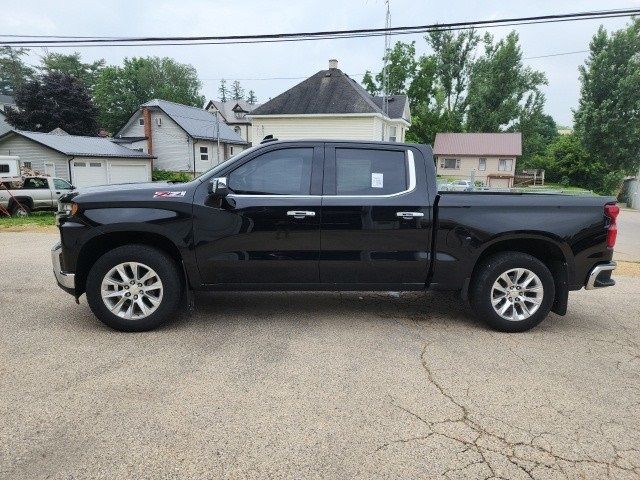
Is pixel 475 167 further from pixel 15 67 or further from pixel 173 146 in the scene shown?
pixel 15 67

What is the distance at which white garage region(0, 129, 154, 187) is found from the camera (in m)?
26.2

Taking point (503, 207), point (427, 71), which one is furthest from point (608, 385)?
point (427, 71)

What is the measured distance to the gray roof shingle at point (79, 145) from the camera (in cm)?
2603

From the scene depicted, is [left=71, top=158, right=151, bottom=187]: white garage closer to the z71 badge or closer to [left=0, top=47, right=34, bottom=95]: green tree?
the z71 badge

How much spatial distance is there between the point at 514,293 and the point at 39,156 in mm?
28964

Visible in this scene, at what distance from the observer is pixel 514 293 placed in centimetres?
466

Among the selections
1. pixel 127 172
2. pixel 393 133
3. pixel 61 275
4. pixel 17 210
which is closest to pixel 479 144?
pixel 393 133

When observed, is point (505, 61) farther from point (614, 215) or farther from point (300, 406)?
point (300, 406)

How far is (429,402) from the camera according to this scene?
3268 mm

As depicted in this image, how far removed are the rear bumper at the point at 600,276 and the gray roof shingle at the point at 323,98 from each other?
23.3 meters

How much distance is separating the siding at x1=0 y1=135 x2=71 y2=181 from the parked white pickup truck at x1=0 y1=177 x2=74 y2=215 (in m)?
9.33

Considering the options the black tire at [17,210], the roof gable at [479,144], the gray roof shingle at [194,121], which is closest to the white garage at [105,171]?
the gray roof shingle at [194,121]

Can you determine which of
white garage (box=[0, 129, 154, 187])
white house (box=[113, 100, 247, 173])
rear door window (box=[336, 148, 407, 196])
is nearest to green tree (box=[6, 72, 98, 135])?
white house (box=[113, 100, 247, 173])

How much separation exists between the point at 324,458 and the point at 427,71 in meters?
51.0
